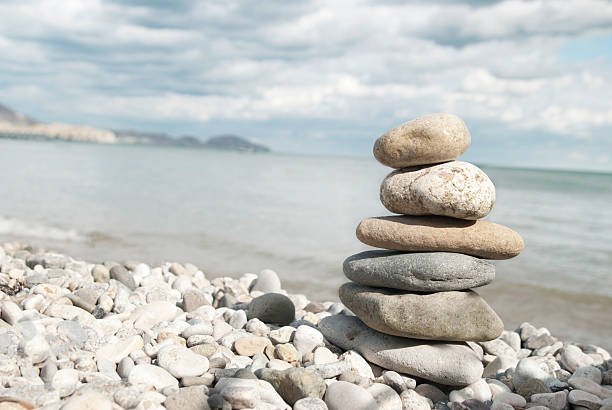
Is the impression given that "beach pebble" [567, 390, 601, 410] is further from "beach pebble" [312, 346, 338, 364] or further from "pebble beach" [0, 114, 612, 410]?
"beach pebble" [312, 346, 338, 364]

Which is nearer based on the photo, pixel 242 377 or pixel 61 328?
pixel 242 377

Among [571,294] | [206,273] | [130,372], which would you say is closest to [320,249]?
[206,273]

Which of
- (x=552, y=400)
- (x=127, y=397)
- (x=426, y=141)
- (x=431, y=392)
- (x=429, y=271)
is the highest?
(x=426, y=141)

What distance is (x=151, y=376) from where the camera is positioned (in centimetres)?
395

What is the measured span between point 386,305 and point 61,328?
10.2ft

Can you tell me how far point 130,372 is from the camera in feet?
13.1

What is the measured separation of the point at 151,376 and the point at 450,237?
9.96 ft

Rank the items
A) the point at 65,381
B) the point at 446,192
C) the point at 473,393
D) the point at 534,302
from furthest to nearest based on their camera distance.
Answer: the point at 534,302 < the point at 446,192 < the point at 473,393 < the point at 65,381

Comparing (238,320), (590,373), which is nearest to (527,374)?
(590,373)

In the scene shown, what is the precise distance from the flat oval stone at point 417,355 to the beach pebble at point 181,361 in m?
1.58

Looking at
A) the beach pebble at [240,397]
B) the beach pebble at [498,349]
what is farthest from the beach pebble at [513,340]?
the beach pebble at [240,397]

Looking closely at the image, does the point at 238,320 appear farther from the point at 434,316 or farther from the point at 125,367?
the point at 434,316

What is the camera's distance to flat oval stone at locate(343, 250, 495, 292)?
4.65 m

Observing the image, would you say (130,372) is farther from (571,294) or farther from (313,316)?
(571,294)
